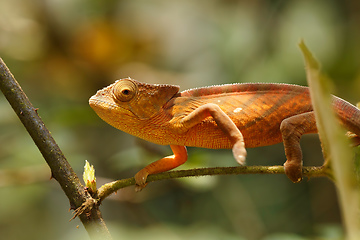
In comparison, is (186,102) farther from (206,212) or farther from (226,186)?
(206,212)

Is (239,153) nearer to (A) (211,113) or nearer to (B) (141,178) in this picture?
(A) (211,113)

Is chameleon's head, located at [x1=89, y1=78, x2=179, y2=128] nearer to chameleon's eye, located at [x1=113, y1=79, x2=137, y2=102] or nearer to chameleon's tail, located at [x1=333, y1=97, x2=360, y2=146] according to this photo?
chameleon's eye, located at [x1=113, y1=79, x2=137, y2=102]

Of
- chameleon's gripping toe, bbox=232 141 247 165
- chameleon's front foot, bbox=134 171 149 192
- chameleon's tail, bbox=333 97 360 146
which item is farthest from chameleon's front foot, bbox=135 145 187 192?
chameleon's tail, bbox=333 97 360 146

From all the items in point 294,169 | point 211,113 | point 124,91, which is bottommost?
point 294,169

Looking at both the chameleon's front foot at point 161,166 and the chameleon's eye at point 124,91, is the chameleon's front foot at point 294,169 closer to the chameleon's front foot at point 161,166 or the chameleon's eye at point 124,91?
the chameleon's front foot at point 161,166

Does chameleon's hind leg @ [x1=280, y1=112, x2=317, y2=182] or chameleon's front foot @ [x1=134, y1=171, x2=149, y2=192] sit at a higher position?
chameleon's front foot @ [x1=134, y1=171, x2=149, y2=192]

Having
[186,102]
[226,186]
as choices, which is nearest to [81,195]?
[186,102]

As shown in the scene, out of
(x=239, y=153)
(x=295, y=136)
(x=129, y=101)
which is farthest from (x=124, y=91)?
(x=295, y=136)
